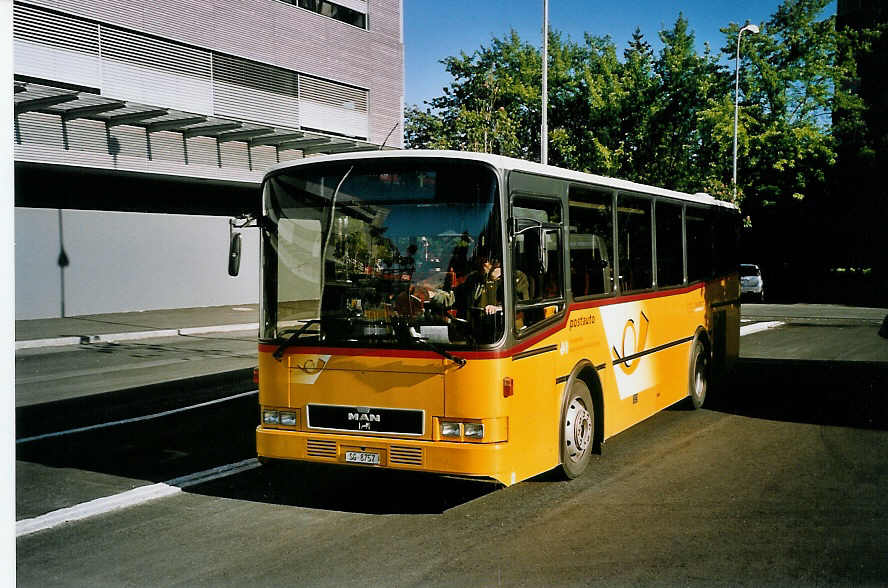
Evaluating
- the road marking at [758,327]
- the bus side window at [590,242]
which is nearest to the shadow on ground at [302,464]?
the bus side window at [590,242]

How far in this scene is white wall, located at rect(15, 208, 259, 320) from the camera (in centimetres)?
2630

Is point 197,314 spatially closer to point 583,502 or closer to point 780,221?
point 583,502

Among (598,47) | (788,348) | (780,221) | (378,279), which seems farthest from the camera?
(780,221)

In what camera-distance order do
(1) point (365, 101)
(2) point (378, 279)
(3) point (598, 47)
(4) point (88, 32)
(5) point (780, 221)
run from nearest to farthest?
(2) point (378, 279) < (4) point (88, 32) < (1) point (365, 101) < (3) point (598, 47) < (5) point (780, 221)

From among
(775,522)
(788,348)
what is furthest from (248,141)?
(775,522)

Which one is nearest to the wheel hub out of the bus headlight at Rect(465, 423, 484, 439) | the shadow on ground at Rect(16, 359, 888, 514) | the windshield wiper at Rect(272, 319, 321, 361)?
the shadow on ground at Rect(16, 359, 888, 514)

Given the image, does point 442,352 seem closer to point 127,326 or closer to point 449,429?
point 449,429

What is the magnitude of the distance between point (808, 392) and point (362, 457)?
870cm

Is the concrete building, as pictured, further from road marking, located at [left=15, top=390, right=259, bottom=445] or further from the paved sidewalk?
road marking, located at [left=15, top=390, right=259, bottom=445]

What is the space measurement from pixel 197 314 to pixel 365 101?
12.0m

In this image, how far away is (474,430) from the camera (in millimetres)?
6508

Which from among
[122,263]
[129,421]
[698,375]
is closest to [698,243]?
[698,375]

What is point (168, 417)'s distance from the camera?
435 inches

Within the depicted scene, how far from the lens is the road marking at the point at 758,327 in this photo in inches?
950
